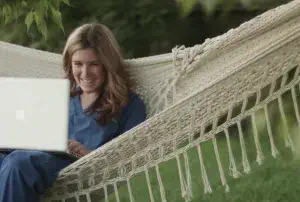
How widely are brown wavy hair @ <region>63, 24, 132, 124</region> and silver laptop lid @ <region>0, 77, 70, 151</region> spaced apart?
39cm

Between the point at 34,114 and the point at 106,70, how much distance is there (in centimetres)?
50

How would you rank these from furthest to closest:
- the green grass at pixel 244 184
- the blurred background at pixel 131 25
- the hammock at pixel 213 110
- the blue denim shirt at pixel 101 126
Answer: the blurred background at pixel 131 25
the green grass at pixel 244 184
the blue denim shirt at pixel 101 126
the hammock at pixel 213 110

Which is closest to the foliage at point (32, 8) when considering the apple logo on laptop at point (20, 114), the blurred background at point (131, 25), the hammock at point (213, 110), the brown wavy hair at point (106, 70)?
the brown wavy hair at point (106, 70)

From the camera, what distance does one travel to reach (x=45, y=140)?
5.64 feet

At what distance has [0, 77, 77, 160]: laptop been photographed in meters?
1.69

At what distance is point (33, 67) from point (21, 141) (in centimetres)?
74

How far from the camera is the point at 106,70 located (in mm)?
2162

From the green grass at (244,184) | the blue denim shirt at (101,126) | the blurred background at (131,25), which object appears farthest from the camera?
the blurred background at (131,25)

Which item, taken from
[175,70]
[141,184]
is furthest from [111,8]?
[175,70]

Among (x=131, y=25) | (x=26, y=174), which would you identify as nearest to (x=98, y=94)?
(x=26, y=174)

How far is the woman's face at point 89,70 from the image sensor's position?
84.3 inches

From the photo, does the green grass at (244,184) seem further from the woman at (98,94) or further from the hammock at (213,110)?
the hammock at (213,110)

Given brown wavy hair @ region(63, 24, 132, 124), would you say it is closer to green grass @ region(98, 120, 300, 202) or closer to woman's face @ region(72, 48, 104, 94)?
woman's face @ region(72, 48, 104, 94)

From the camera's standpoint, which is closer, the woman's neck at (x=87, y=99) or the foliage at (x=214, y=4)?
the foliage at (x=214, y=4)
